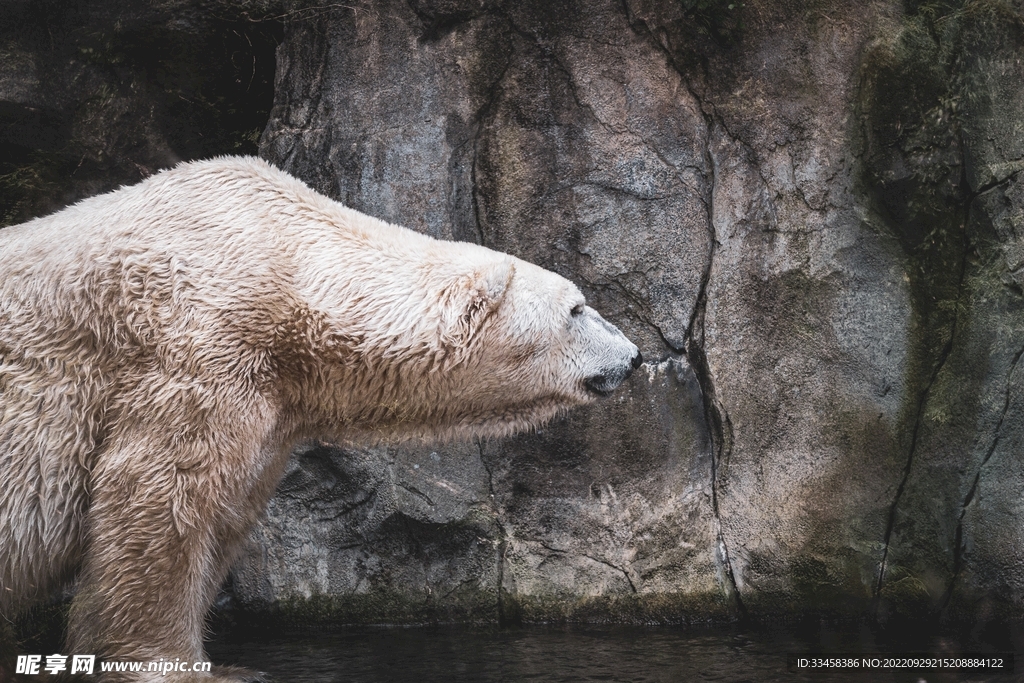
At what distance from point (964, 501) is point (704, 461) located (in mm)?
1144

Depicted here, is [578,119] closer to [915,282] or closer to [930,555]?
[915,282]

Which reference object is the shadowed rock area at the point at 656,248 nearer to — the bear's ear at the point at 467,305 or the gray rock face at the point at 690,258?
the gray rock face at the point at 690,258

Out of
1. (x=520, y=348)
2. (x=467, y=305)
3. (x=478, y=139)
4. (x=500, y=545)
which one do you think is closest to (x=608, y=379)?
(x=520, y=348)

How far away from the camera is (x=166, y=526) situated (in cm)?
296

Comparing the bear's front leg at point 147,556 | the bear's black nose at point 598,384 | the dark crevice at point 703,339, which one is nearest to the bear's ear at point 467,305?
the bear's black nose at point 598,384

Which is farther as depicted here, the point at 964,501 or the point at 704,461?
the point at 704,461

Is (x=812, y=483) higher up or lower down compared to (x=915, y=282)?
lower down

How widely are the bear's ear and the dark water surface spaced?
4.26ft

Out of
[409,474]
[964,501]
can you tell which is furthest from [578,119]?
[964,501]

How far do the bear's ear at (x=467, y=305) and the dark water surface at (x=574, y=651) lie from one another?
4.26ft

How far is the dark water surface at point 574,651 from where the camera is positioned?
353cm

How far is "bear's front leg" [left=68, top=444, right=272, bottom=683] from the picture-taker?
2947mm

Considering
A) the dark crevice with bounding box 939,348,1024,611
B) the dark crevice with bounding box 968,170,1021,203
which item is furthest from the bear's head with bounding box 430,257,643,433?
the dark crevice with bounding box 968,170,1021,203

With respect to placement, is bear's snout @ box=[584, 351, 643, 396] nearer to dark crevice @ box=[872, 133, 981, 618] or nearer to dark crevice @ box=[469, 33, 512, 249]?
dark crevice @ box=[469, 33, 512, 249]
